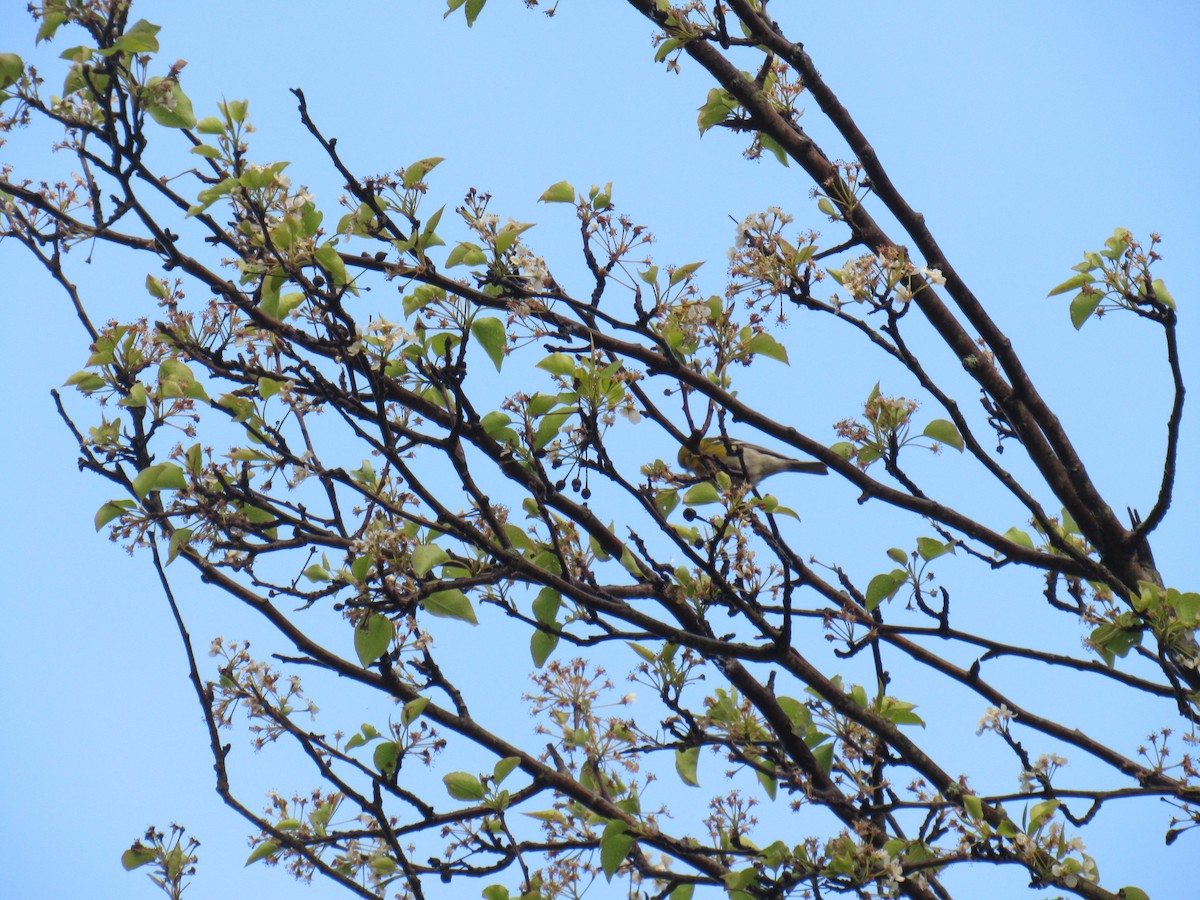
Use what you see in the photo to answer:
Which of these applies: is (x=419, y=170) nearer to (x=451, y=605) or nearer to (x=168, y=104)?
(x=168, y=104)

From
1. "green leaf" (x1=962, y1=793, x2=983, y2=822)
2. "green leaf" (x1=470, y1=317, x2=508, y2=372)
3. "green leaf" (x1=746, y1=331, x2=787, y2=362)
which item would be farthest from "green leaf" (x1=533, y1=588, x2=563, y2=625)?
"green leaf" (x1=962, y1=793, x2=983, y2=822)

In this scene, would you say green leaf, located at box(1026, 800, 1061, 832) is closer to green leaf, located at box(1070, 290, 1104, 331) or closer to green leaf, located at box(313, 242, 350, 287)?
green leaf, located at box(1070, 290, 1104, 331)

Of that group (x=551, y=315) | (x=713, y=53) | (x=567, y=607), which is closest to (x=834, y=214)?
(x=713, y=53)

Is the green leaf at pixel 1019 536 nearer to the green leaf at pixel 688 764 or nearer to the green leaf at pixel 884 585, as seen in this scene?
the green leaf at pixel 884 585

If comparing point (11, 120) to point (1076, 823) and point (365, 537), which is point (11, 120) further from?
point (1076, 823)

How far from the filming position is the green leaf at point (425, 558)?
11.2 ft

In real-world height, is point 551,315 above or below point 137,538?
above

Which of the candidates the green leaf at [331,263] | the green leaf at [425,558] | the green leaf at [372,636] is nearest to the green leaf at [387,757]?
the green leaf at [372,636]

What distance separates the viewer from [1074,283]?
4.31 metres

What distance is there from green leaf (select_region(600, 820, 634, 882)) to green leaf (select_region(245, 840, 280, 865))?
4.62 feet

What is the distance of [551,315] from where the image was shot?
4.04 meters

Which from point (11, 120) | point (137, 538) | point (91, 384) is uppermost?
point (11, 120)

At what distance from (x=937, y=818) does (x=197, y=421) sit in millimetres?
3325

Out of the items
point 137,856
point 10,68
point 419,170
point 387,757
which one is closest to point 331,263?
point 419,170
